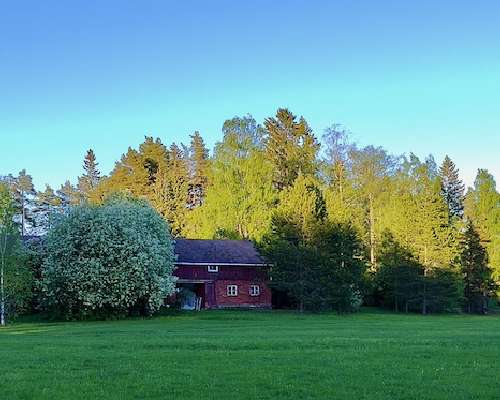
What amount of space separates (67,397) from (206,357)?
5585 millimetres

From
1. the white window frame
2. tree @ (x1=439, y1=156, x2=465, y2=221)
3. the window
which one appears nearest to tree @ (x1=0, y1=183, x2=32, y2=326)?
the white window frame

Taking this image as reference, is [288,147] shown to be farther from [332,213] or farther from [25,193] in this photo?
[25,193]

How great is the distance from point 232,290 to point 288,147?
83.1 feet

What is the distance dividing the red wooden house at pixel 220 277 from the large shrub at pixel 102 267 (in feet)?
27.4

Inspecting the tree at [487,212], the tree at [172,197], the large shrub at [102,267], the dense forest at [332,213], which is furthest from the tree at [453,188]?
the large shrub at [102,267]

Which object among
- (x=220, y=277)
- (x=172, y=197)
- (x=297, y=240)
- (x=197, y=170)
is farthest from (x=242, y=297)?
(x=197, y=170)

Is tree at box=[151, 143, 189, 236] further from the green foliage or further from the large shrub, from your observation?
the large shrub

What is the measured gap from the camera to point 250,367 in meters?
13.5

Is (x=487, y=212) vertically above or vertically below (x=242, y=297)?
above

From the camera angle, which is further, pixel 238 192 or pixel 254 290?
pixel 238 192

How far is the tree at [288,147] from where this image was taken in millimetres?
71062

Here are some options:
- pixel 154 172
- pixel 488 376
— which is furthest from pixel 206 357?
pixel 154 172

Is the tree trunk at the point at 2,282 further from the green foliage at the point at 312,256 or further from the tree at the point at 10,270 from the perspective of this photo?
the green foliage at the point at 312,256

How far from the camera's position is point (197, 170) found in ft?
292
